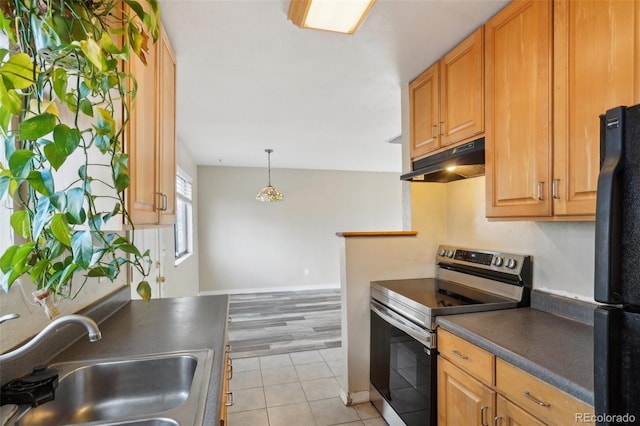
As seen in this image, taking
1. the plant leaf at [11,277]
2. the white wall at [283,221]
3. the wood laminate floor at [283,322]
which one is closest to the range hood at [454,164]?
the plant leaf at [11,277]

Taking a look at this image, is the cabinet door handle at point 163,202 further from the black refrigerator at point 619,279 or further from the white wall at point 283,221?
the white wall at point 283,221

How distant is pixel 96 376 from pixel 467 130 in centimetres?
201

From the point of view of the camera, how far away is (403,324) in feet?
6.20

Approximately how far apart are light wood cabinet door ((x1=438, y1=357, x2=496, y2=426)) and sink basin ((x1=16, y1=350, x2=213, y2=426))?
3.65 feet

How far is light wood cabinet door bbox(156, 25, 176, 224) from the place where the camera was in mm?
1513

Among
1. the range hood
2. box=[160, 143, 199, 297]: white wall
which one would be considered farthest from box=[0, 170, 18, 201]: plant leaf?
box=[160, 143, 199, 297]: white wall

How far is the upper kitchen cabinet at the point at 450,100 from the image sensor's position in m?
1.74

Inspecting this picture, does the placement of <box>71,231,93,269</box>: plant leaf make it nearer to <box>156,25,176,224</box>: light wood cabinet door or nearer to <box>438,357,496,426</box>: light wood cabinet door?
<box>156,25,176,224</box>: light wood cabinet door

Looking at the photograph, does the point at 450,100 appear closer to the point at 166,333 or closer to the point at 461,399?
the point at 461,399

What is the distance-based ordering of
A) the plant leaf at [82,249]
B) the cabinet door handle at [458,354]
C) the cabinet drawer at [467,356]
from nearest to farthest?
the plant leaf at [82,249], the cabinet drawer at [467,356], the cabinet door handle at [458,354]

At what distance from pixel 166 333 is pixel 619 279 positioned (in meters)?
Result: 1.54

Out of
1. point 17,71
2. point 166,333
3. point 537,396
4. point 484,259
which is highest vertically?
point 17,71

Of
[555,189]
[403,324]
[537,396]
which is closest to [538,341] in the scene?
[537,396]

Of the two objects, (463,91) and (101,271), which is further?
(463,91)
